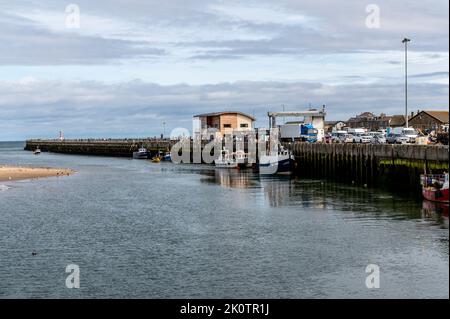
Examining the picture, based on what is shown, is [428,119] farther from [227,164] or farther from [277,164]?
[277,164]

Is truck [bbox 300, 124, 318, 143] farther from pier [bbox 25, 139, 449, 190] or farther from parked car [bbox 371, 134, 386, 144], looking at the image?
parked car [bbox 371, 134, 386, 144]

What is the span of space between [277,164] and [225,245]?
55.4 meters

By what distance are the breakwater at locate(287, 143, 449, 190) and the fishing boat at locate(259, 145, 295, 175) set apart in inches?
56.8

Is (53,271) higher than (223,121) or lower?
lower

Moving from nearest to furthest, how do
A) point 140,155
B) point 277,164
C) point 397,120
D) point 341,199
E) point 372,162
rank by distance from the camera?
point 341,199 → point 372,162 → point 277,164 → point 140,155 → point 397,120

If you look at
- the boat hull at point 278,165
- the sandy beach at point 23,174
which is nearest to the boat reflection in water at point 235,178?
the boat hull at point 278,165

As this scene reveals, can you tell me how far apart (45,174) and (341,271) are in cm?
7065

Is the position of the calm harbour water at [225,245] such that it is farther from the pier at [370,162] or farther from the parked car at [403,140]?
the parked car at [403,140]

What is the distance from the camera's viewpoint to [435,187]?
53812mm

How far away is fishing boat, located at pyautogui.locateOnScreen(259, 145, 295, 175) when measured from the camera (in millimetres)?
93188

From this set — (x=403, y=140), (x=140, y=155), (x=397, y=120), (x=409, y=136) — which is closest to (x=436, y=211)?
(x=403, y=140)
